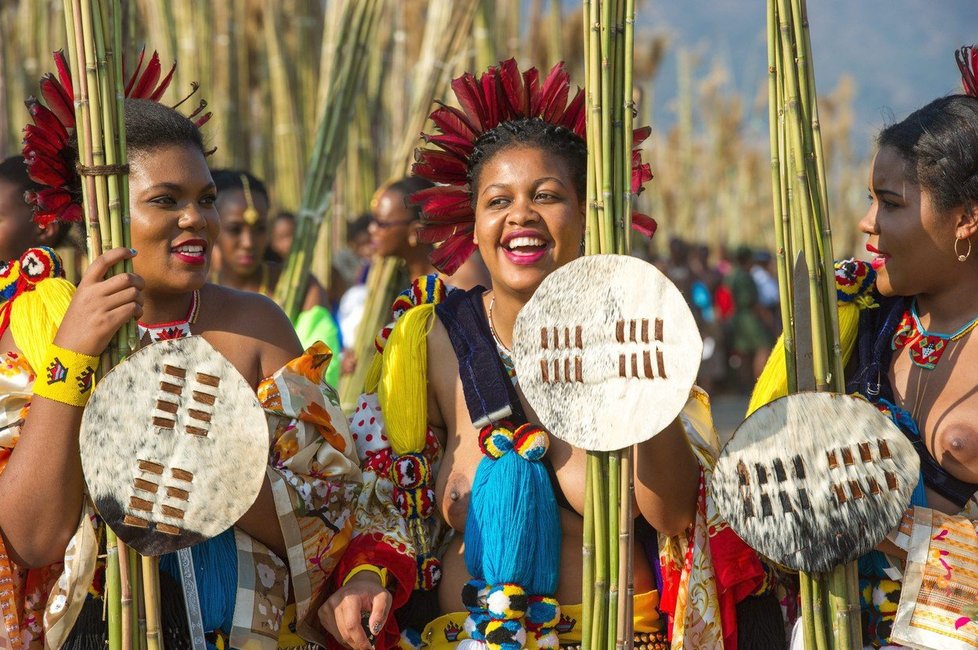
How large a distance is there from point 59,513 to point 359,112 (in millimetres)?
5630

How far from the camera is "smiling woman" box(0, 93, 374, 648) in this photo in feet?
6.79

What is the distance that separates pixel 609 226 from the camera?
6.71ft

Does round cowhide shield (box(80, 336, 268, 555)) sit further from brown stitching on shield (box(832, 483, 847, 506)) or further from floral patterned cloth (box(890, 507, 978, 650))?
floral patterned cloth (box(890, 507, 978, 650))

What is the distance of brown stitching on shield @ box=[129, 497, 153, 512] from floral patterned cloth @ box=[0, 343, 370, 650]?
20cm

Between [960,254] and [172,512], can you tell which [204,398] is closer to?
[172,512]

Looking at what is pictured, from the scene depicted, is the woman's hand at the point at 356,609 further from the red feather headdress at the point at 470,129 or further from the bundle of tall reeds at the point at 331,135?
the bundle of tall reeds at the point at 331,135

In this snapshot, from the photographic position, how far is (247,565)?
2.28 meters

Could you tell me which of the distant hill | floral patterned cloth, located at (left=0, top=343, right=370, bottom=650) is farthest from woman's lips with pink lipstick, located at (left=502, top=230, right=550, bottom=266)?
the distant hill

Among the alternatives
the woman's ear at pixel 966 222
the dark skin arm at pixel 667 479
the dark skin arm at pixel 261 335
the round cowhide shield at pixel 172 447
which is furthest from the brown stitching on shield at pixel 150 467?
the woman's ear at pixel 966 222

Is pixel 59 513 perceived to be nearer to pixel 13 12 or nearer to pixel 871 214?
pixel 871 214

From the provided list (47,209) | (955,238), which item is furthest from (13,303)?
(955,238)

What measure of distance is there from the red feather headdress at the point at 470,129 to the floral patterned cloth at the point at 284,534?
1.51 feet

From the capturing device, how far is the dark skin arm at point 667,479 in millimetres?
2168

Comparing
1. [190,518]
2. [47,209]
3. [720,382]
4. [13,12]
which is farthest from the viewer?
[720,382]
